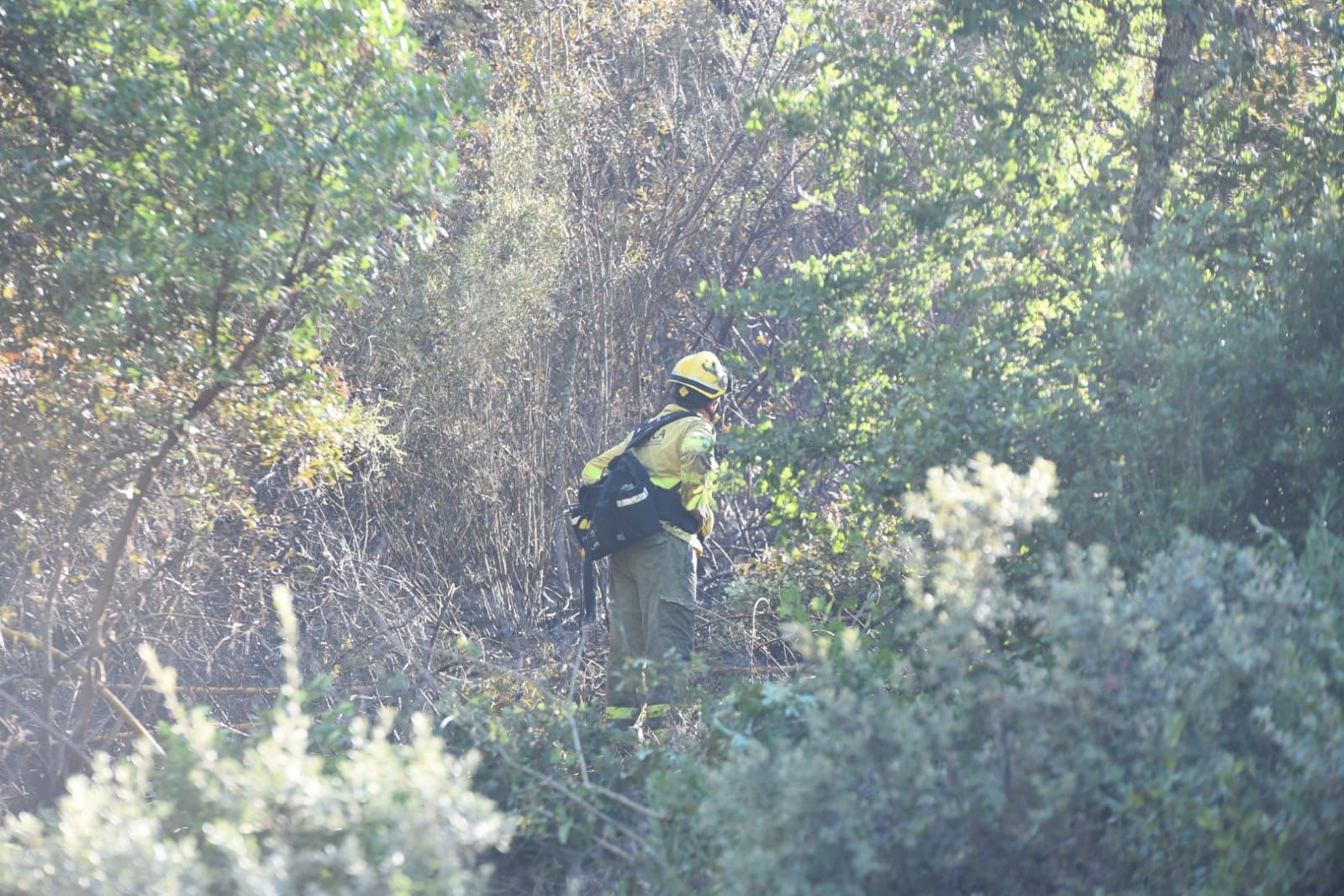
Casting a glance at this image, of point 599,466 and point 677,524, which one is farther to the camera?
point 599,466

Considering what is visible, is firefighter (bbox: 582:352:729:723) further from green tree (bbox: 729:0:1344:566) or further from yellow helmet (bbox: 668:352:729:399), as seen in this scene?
green tree (bbox: 729:0:1344:566)

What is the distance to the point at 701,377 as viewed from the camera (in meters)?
6.69

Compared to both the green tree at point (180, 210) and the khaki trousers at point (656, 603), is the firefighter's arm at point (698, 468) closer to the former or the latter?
the khaki trousers at point (656, 603)

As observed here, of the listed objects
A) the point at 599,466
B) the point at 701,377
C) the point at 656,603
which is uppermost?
the point at 701,377

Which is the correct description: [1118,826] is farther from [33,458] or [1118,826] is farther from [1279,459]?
[33,458]

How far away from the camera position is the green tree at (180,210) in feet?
16.2

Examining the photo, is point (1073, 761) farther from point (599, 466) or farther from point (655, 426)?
point (599, 466)

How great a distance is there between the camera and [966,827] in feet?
9.79

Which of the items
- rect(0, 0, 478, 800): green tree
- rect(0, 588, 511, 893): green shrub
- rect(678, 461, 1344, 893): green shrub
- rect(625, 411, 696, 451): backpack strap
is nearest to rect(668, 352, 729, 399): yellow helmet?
rect(625, 411, 696, 451): backpack strap

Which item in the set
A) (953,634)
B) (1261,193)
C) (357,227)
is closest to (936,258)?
(1261,193)

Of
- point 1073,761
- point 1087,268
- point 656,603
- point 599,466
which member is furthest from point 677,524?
point 1073,761

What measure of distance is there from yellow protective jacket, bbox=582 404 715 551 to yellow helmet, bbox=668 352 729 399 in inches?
5.2

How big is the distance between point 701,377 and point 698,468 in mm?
490

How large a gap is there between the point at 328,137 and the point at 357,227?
368 mm
